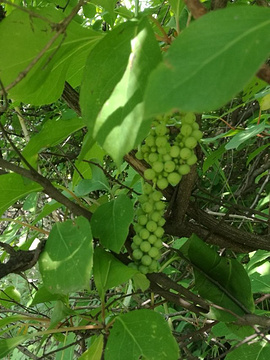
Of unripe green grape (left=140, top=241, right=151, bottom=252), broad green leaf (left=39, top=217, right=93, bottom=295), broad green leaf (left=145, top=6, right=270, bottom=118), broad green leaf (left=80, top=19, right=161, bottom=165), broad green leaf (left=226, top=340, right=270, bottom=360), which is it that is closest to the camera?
broad green leaf (left=145, top=6, right=270, bottom=118)

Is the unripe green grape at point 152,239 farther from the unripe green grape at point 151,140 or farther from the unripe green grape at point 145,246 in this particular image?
the unripe green grape at point 151,140

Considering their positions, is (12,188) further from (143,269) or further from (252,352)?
(252,352)

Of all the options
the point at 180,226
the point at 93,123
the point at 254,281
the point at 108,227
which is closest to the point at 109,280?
the point at 108,227

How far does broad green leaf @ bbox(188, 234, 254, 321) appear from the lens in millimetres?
707

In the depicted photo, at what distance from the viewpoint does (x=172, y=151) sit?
0.58 metres

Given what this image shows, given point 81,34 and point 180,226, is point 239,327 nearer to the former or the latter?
point 180,226

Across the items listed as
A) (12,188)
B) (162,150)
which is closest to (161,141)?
(162,150)

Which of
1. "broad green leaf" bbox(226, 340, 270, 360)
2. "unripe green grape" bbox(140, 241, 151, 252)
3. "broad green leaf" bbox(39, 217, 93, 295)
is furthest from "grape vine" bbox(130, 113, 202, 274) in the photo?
"broad green leaf" bbox(226, 340, 270, 360)

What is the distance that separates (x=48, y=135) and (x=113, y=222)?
0.17 m

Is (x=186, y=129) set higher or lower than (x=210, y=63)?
lower

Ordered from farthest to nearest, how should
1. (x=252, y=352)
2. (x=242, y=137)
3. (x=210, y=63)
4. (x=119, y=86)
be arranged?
(x=242, y=137), (x=252, y=352), (x=119, y=86), (x=210, y=63)

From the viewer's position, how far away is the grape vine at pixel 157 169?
58 cm

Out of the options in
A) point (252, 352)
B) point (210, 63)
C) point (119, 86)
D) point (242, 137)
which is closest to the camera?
point (210, 63)

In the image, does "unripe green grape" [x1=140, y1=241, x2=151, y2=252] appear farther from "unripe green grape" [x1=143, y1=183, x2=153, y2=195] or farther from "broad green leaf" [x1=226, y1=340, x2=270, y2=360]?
"broad green leaf" [x1=226, y1=340, x2=270, y2=360]
